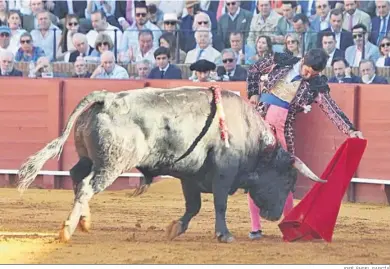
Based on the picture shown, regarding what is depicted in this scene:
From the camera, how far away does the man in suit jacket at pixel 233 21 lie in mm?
11836

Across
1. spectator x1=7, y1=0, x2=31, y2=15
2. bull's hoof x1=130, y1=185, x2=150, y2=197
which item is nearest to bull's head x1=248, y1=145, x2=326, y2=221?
bull's hoof x1=130, y1=185, x2=150, y2=197

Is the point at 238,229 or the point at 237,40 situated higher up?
the point at 237,40

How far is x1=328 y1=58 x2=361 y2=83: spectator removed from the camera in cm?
1114

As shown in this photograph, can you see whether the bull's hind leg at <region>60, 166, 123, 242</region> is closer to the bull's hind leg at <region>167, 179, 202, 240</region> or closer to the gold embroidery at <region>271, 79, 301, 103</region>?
the bull's hind leg at <region>167, 179, 202, 240</region>

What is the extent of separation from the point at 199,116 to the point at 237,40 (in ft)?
14.2

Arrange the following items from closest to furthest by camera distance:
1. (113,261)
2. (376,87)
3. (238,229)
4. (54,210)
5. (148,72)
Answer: (113,261) → (238,229) → (54,210) → (376,87) → (148,72)

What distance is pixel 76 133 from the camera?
7.07 m

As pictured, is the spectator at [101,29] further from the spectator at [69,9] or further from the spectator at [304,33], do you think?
the spectator at [304,33]

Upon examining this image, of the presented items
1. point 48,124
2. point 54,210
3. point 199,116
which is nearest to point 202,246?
point 199,116

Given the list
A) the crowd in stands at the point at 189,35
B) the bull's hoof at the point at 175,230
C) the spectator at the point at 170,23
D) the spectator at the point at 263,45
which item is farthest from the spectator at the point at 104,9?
Answer: the bull's hoof at the point at 175,230

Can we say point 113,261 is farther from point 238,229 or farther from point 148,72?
point 148,72

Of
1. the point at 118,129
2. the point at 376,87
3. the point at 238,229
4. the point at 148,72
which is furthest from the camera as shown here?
the point at 148,72

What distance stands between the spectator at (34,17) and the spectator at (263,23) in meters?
2.13

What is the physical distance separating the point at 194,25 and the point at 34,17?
1.72 m
